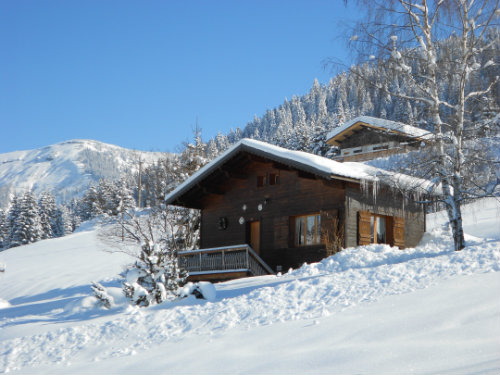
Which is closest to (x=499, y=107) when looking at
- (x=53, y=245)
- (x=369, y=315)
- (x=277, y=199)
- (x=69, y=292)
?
(x=369, y=315)

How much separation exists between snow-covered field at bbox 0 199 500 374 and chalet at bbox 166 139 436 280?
3.49 meters

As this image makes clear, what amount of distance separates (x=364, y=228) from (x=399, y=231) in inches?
89.6

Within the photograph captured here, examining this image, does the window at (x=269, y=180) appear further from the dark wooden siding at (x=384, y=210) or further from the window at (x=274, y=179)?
the dark wooden siding at (x=384, y=210)

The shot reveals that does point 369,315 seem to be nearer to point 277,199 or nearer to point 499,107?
point 499,107

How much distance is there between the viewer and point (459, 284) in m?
9.30

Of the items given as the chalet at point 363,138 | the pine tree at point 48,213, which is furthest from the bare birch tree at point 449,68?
the pine tree at point 48,213

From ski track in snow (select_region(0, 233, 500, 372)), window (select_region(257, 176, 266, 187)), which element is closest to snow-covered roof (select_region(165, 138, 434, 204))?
window (select_region(257, 176, 266, 187))

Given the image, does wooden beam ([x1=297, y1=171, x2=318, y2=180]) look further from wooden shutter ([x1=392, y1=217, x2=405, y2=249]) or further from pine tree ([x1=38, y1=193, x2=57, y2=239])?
pine tree ([x1=38, y1=193, x2=57, y2=239])

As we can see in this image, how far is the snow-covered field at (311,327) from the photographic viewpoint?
6.60m

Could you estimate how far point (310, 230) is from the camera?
1936cm

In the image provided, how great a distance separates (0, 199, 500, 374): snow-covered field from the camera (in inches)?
260

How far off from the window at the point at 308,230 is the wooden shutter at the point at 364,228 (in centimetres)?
146

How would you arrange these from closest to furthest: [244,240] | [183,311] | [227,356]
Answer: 1. [227,356]
2. [183,311]
3. [244,240]

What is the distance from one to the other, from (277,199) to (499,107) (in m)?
9.92
